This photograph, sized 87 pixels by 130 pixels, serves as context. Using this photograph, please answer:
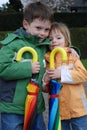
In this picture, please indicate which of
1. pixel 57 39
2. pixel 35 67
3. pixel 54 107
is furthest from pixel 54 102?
pixel 57 39

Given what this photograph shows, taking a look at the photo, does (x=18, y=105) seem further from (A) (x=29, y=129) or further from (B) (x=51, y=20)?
(B) (x=51, y=20)

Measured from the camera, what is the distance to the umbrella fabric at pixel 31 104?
143 inches

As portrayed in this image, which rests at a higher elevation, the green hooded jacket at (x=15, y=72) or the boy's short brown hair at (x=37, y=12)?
the boy's short brown hair at (x=37, y=12)

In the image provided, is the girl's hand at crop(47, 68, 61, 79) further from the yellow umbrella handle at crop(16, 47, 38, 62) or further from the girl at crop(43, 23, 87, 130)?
the yellow umbrella handle at crop(16, 47, 38, 62)

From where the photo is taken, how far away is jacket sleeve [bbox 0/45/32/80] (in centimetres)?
364

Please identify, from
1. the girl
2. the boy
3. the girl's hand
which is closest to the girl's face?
the girl

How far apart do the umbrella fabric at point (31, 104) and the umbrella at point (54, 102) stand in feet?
0.42

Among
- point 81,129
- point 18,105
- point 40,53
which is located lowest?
point 81,129

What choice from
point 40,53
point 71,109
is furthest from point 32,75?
point 71,109

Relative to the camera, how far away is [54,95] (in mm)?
3701

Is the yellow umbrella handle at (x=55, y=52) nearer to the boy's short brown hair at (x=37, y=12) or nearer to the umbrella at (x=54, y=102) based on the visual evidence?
the umbrella at (x=54, y=102)

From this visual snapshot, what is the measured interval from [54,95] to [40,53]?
0.36 metres

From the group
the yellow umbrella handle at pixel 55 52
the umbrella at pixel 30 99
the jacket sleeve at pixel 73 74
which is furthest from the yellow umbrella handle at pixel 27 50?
the jacket sleeve at pixel 73 74

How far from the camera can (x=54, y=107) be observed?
3680mm
